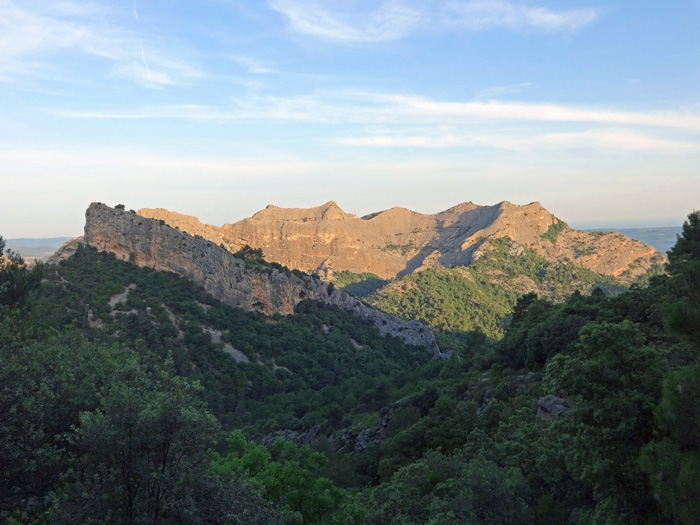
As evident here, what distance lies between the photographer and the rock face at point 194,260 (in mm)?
74188

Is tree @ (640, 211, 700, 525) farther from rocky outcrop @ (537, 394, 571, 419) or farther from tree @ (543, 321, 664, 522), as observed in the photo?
rocky outcrop @ (537, 394, 571, 419)

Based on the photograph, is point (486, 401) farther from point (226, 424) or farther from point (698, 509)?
point (226, 424)

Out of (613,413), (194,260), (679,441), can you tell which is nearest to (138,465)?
(613,413)

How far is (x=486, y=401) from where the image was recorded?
34062 mm

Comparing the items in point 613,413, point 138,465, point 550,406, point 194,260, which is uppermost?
point 194,260

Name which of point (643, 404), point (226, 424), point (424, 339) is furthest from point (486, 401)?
point (424, 339)

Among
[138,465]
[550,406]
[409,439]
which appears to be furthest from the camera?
[409,439]

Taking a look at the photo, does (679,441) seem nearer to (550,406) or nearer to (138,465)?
(138,465)

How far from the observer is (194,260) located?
259 ft

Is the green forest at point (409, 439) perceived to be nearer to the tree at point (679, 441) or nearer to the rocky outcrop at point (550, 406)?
the tree at point (679, 441)

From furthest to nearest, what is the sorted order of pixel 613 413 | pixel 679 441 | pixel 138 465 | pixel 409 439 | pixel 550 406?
pixel 409 439 < pixel 550 406 < pixel 613 413 < pixel 138 465 < pixel 679 441

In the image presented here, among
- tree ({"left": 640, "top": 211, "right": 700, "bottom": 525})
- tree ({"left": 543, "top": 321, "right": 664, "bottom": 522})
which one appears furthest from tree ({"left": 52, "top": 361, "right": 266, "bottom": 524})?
tree ({"left": 640, "top": 211, "right": 700, "bottom": 525})

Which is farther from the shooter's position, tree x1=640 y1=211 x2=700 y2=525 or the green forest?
the green forest

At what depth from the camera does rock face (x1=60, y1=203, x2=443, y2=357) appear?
243ft
